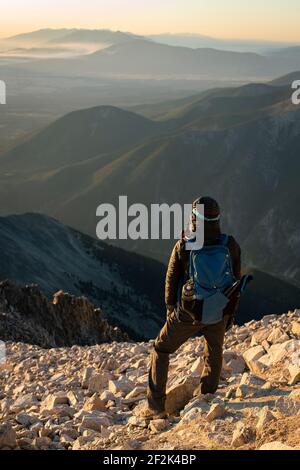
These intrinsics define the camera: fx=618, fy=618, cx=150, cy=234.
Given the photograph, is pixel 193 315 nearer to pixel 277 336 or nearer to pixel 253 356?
pixel 253 356

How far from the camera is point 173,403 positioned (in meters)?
8.66

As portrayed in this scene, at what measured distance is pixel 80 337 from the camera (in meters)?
31.8

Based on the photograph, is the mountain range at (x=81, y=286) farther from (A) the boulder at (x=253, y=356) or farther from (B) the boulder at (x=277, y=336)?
(A) the boulder at (x=253, y=356)

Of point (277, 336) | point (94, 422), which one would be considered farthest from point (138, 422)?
point (277, 336)

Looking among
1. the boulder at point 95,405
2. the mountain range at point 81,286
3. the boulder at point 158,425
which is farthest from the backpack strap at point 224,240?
the mountain range at point 81,286

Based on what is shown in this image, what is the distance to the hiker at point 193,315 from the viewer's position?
775 cm

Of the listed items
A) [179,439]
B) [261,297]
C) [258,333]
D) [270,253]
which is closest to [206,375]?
[179,439]

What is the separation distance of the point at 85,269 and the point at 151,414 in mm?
83024

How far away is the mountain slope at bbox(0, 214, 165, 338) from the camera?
7381cm

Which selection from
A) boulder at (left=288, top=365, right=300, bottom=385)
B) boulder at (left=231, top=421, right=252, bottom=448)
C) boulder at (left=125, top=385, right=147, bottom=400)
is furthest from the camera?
boulder at (left=125, top=385, right=147, bottom=400)

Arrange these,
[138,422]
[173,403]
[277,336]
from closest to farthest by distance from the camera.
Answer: [138,422], [173,403], [277,336]

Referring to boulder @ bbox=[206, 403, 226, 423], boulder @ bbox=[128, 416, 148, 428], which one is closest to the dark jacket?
boulder @ bbox=[206, 403, 226, 423]

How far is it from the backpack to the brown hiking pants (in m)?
0.29

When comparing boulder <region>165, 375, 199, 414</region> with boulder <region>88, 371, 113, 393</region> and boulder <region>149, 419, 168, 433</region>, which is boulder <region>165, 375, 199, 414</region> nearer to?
boulder <region>149, 419, 168, 433</region>
